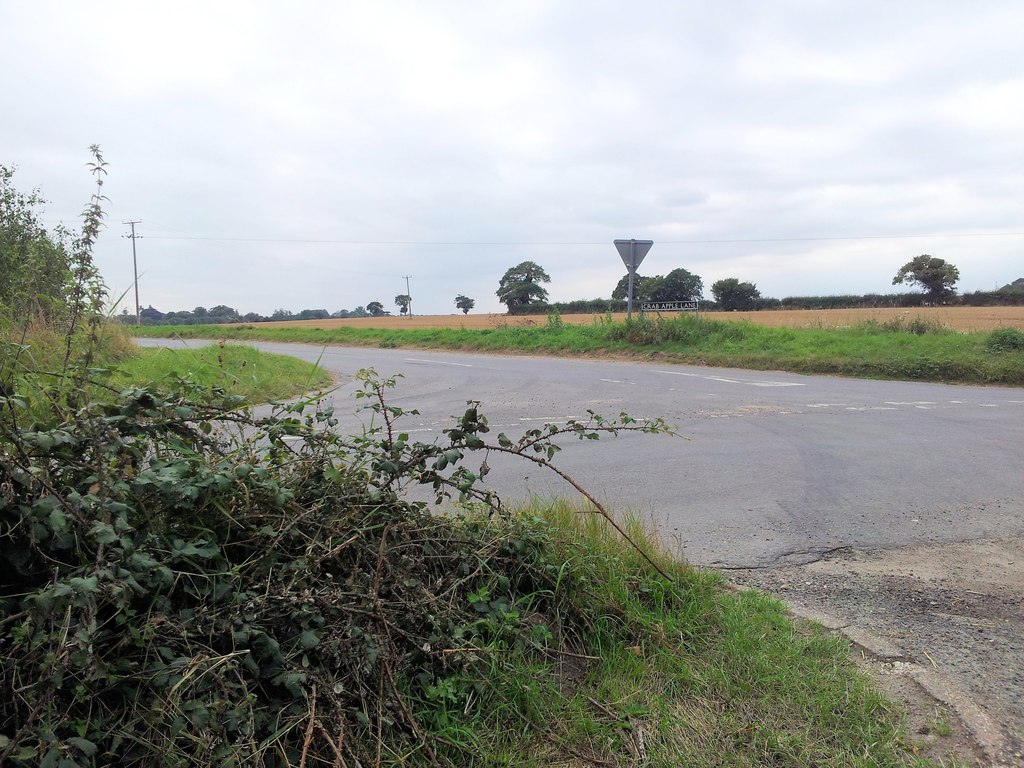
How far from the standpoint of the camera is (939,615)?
3.40 metres

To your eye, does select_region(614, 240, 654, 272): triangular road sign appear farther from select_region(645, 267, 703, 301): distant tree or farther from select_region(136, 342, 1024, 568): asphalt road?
select_region(645, 267, 703, 301): distant tree

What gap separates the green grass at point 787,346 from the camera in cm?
1551

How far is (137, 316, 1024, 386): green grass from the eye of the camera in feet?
50.9

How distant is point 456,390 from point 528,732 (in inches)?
425

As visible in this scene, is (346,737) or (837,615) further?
(837,615)

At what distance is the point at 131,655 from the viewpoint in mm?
1882

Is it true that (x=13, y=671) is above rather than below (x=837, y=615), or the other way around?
above

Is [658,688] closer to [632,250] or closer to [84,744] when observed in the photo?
[84,744]

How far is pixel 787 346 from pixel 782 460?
44.7ft

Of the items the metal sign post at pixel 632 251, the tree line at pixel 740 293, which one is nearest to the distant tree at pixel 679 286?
the tree line at pixel 740 293

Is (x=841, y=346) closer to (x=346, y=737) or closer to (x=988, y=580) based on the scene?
(x=988, y=580)

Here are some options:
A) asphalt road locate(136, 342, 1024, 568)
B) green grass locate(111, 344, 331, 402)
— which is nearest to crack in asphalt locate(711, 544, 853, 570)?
asphalt road locate(136, 342, 1024, 568)

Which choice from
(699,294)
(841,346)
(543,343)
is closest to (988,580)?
(841,346)

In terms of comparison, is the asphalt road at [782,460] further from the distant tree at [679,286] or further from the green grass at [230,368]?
the distant tree at [679,286]
